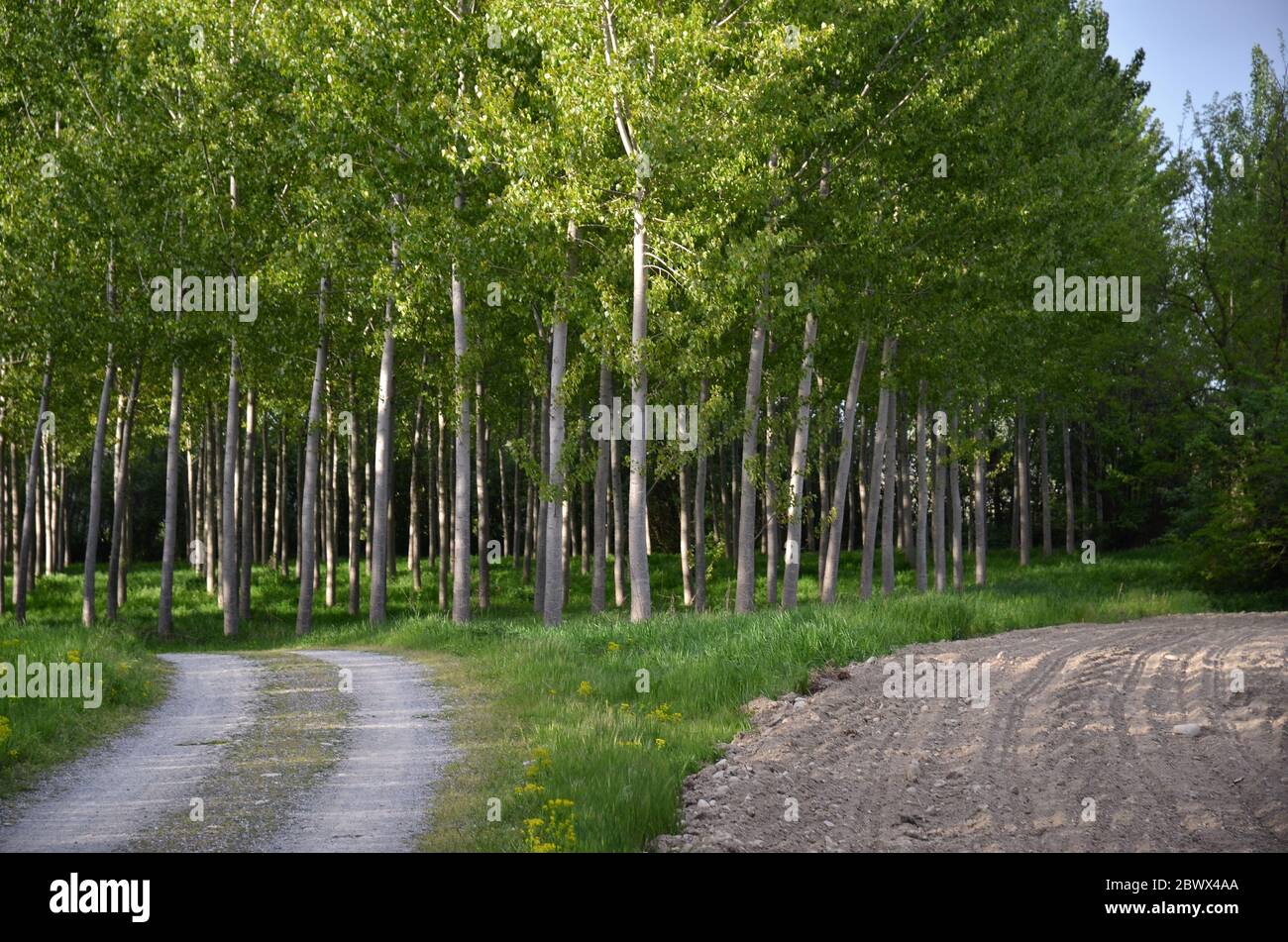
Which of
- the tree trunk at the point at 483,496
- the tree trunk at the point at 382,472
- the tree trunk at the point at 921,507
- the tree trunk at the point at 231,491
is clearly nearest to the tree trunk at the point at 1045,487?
the tree trunk at the point at 921,507

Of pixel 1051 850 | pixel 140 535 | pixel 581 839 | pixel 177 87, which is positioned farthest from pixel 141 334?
pixel 140 535

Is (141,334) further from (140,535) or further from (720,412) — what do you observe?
(140,535)

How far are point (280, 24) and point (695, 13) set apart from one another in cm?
973

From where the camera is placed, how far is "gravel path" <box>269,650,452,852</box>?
779cm

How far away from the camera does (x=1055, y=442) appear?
52062 mm

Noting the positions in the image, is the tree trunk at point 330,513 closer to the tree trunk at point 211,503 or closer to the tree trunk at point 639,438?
the tree trunk at point 211,503

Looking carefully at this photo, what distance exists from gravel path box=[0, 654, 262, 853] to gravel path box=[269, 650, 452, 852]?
1195mm

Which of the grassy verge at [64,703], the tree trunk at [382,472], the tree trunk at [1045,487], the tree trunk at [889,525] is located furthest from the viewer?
the tree trunk at [1045,487]

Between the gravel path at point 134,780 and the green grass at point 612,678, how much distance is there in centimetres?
92

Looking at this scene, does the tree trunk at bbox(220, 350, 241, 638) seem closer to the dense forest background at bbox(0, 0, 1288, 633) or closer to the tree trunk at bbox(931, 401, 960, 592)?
the dense forest background at bbox(0, 0, 1288, 633)

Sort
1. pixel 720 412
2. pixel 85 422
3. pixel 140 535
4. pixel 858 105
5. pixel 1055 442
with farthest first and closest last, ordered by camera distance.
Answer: pixel 140 535 < pixel 1055 442 < pixel 85 422 < pixel 858 105 < pixel 720 412

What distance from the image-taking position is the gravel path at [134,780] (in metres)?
7.89

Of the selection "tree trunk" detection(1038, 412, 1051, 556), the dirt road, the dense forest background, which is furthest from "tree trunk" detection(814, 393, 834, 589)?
the dirt road

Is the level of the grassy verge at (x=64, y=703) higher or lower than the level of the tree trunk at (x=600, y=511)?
lower
